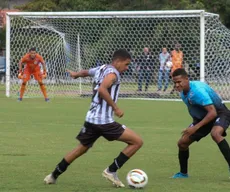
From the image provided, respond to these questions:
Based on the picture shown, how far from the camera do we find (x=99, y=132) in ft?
29.8

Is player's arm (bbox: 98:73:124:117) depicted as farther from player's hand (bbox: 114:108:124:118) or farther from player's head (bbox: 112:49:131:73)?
player's head (bbox: 112:49:131:73)

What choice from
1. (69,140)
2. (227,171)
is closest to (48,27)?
(69,140)

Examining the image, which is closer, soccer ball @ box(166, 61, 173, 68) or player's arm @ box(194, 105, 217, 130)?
player's arm @ box(194, 105, 217, 130)

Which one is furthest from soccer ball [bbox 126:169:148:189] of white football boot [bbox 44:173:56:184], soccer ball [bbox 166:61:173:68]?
soccer ball [bbox 166:61:173:68]

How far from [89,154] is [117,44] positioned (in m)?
15.9

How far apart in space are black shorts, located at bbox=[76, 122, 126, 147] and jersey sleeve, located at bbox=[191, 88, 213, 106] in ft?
3.59

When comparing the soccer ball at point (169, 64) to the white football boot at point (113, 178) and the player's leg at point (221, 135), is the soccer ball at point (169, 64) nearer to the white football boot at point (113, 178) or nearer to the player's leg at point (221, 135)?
the player's leg at point (221, 135)

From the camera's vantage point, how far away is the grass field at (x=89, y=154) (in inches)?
364

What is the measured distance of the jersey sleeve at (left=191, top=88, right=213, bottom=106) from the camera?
954 cm

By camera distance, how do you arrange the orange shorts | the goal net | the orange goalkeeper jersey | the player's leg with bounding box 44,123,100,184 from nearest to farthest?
the player's leg with bounding box 44,123,100,184
the orange goalkeeper jersey
the orange shorts
the goal net

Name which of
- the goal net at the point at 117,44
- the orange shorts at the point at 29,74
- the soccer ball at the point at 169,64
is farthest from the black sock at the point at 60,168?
the soccer ball at the point at 169,64

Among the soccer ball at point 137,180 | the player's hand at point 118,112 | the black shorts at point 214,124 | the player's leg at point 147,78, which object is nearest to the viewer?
the player's hand at point 118,112

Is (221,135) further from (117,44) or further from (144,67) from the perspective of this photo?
(117,44)

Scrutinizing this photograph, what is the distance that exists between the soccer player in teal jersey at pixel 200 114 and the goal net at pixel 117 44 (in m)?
15.5
